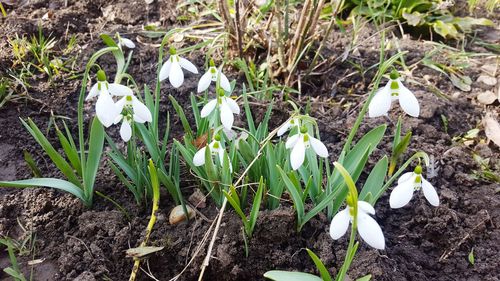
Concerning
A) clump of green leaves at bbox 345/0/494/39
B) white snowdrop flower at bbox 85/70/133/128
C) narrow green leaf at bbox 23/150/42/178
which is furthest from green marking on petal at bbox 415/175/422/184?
clump of green leaves at bbox 345/0/494/39

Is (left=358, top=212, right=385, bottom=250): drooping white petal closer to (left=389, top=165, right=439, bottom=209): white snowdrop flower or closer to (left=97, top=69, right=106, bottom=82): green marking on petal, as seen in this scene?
(left=389, top=165, right=439, bottom=209): white snowdrop flower

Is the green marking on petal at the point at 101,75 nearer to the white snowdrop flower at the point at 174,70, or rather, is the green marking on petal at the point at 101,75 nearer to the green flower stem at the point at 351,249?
the white snowdrop flower at the point at 174,70

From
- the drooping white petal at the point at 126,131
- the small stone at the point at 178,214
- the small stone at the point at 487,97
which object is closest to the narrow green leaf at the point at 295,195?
the small stone at the point at 178,214

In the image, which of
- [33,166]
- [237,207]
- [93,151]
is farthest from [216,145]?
[33,166]

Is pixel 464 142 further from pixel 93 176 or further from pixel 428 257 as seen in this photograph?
pixel 93 176

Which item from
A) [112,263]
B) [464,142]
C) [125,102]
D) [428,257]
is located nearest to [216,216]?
[112,263]
